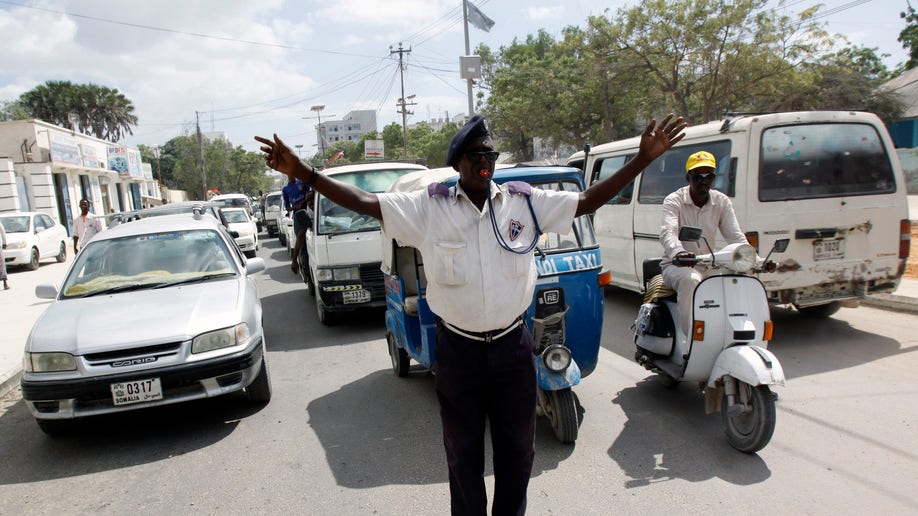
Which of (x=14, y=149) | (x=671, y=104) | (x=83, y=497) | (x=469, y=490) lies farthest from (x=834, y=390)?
(x=14, y=149)

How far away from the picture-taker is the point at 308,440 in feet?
14.5

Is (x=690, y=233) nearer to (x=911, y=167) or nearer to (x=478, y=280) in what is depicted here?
(x=478, y=280)

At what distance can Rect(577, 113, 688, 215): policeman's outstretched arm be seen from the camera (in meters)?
2.58

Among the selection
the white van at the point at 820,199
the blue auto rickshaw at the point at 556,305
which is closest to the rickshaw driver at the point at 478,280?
the blue auto rickshaw at the point at 556,305

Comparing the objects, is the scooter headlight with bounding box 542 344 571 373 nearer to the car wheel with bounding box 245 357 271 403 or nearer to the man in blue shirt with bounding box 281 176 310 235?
the car wheel with bounding box 245 357 271 403

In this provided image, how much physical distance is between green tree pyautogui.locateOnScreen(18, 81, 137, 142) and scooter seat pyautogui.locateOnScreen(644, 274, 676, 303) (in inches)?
2172

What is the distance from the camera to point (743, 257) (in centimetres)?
384

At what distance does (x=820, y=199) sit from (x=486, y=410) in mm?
4744

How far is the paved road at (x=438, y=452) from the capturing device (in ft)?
11.1

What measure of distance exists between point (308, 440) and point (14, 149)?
28563 mm

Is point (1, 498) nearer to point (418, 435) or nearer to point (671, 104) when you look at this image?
point (418, 435)

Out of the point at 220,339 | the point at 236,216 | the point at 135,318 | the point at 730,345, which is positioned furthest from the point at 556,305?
the point at 236,216

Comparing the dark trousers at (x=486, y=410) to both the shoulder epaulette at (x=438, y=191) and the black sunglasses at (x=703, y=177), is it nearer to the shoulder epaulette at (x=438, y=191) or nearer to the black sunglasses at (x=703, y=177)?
the shoulder epaulette at (x=438, y=191)

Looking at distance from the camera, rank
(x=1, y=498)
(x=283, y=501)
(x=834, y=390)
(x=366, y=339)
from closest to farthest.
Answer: (x=283, y=501), (x=1, y=498), (x=834, y=390), (x=366, y=339)
